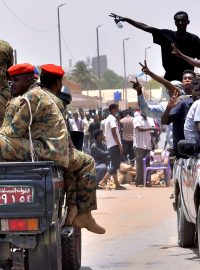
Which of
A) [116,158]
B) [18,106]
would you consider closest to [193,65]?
[18,106]

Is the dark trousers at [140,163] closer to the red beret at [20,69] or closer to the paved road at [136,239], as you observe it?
the paved road at [136,239]

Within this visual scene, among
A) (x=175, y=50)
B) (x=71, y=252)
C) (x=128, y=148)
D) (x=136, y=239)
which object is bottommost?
(x=136, y=239)

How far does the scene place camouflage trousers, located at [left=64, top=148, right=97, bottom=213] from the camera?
8219 mm

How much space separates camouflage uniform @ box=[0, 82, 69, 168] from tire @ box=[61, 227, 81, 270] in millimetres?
1202

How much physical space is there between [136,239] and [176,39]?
2601 millimetres

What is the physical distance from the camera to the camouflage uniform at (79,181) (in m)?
8.22

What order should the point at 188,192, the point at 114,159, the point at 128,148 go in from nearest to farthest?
the point at 188,192, the point at 114,159, the point at 128,148

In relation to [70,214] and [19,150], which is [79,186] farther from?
[19,150]

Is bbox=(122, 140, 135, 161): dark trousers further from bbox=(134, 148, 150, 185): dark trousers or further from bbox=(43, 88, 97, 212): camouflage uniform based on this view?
bbox=(43, 88, 97, 212): camouflage uniform

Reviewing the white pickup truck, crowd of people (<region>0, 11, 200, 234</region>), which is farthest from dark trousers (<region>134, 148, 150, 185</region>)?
the white pickup truck

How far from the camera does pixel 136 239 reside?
11.8 metres

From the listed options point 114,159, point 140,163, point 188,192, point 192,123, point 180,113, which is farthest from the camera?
point 140,163

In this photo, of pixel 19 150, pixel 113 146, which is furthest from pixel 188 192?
pixel 113 146

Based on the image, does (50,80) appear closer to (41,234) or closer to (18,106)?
(18,106)
